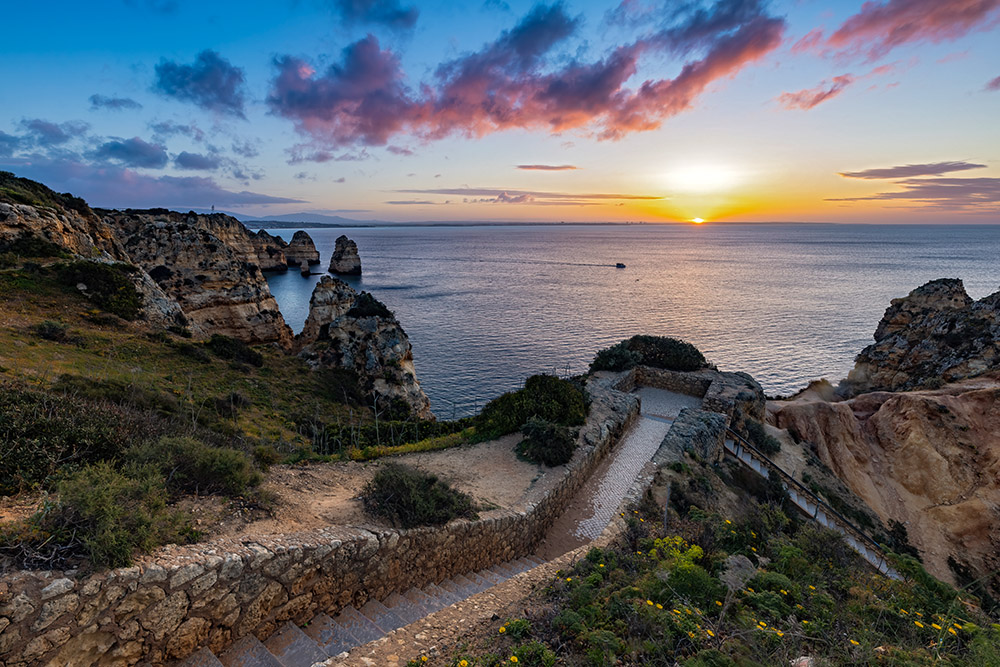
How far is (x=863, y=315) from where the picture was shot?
59.1 meters

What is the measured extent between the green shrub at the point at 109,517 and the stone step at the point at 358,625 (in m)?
2.87

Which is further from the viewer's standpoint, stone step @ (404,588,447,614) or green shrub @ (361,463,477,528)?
green shrub @ (361,463,477,528)

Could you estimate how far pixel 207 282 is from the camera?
36.7 meters

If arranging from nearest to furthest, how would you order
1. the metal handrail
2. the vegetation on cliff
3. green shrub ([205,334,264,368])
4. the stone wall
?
the stone wall, the vegetation on cliff, the metal handrail, green shrub ([205,334,264,368])

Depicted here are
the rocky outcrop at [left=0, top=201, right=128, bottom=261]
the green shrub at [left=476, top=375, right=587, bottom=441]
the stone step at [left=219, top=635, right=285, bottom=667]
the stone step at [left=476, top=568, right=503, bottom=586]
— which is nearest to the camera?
the stone step at [left=219, top=635, right=285, bottom=667]

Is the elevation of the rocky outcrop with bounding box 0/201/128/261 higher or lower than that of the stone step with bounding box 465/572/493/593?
higher

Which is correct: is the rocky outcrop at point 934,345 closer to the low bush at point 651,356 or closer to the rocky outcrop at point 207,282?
the low bush at point 651,356

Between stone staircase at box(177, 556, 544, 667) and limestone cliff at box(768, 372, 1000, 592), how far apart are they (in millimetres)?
23660

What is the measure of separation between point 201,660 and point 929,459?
30.9 meters

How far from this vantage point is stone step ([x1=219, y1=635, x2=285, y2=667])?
5.88 meters

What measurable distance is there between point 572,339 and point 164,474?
40957mm

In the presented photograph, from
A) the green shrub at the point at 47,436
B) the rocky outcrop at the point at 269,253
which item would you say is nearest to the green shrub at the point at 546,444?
the green shrub at the point at 47,436

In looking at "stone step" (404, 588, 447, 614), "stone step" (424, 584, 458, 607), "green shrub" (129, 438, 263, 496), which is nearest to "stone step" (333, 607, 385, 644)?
"stone step" (404, 588, 447, 614)

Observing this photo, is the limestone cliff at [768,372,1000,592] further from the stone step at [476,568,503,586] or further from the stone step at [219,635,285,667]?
the stone step at [219,635,285,667]
